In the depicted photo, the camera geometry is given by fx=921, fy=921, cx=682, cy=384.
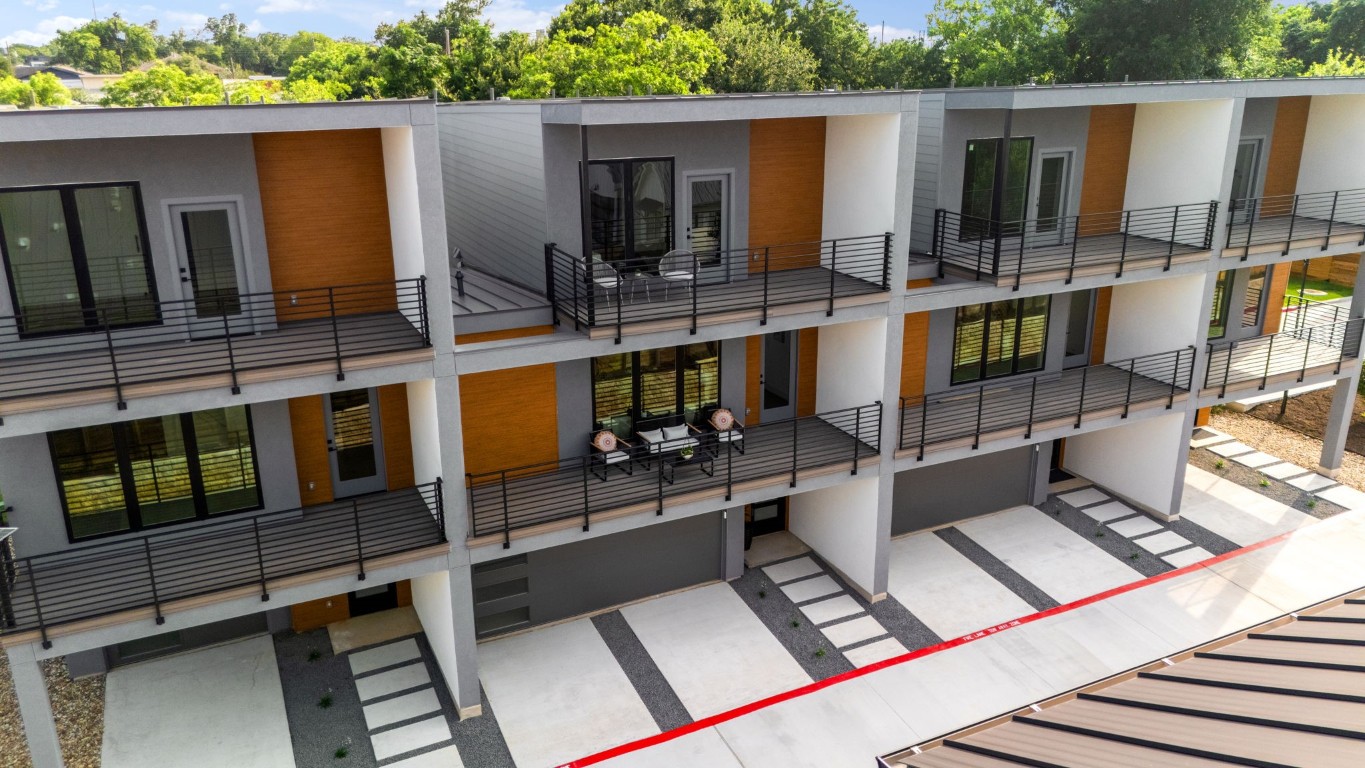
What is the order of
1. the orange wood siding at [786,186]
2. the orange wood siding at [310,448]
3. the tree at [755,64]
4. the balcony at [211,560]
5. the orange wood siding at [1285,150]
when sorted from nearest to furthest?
the balcony at [211,560] → the orange wood siding at [310,448] → the orange wood siding at [786,186] → the orange wood siding at [1285,150] → the tree at [755,64]

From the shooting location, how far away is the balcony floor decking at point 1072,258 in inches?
600

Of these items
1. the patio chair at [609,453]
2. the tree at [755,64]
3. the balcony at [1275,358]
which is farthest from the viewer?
the tree at [755,64]

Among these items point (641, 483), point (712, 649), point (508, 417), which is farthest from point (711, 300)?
point (712, 649)

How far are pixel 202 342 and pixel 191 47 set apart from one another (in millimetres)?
160594

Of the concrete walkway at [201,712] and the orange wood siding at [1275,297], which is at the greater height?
the orange wood siding at [1275,297]

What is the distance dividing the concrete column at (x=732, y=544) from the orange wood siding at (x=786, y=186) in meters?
4.18

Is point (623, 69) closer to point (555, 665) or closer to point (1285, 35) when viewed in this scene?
point (555, 665)

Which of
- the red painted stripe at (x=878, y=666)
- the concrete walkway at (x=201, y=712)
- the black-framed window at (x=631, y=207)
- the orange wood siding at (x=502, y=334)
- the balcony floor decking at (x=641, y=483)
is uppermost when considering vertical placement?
the black-framed window at (x=631, y=207)

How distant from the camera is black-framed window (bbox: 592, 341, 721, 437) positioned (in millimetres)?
14547

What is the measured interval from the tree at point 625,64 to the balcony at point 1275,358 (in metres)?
28.3

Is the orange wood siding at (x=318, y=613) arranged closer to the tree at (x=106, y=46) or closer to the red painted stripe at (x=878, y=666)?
the red painted stripe at (x=878, y=666)

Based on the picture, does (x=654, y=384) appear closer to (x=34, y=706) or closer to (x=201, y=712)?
(x=201, y=712)

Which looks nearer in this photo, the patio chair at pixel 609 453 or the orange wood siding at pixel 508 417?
the orange wood siding at pixel 508 417

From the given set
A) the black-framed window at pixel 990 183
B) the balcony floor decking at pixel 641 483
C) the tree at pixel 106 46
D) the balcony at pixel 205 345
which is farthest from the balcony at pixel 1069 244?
the tree at pixel 106 46
